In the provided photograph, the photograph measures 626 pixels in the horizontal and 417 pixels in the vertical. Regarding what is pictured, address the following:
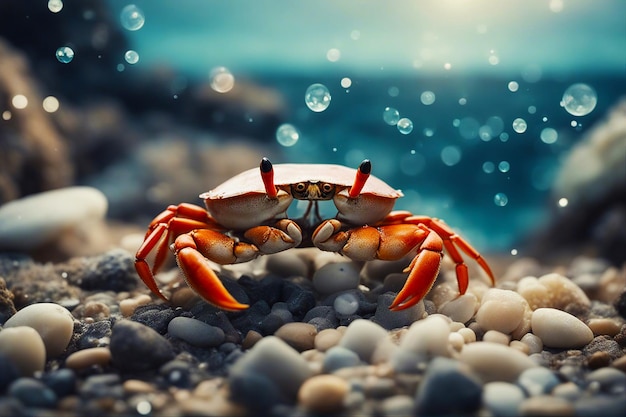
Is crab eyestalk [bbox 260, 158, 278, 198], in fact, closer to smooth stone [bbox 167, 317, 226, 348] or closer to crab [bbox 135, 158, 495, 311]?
crab [bbox 135, 158, 495, 311]

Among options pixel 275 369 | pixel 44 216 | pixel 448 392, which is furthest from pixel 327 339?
pixel 44 216

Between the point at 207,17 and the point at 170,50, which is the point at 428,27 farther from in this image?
the point at 170,50

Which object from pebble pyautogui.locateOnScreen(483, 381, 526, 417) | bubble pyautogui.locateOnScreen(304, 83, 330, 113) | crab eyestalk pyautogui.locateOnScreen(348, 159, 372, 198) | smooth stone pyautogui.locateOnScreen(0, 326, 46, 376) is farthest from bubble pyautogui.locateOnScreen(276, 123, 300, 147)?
pebble pyautogui.locateOnScreen(483, 381, 526, 417)

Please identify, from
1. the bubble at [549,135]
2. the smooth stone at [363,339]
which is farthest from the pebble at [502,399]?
the bubble at [549,135]

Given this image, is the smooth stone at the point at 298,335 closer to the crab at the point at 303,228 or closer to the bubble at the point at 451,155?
the crab at the point at 303,228

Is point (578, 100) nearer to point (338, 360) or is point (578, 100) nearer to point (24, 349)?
point (338, 360)
